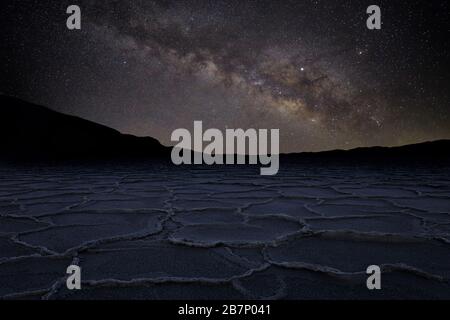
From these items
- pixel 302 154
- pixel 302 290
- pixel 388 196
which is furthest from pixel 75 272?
pixel 302 154

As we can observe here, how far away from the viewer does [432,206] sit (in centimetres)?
238

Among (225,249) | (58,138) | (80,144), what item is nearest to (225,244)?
(225,249)

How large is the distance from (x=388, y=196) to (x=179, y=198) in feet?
5.67

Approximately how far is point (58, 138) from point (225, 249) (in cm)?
1116

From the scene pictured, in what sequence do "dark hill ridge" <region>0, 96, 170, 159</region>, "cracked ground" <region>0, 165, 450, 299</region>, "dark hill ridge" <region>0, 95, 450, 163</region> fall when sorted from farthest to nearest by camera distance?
"dark hill ridge" <region>0, 96, 170, 159</region>, "dark hill ridge" <region>0, 95, 450, 163</region>, "cracked ground" <region>0, 165, 450, 299</region>

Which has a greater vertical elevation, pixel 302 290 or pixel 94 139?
pixel 94 139

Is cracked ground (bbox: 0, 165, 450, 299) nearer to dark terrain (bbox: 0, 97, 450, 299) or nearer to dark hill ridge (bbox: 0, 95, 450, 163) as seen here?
dark terrain (bbox: 0, 97, 450, 299)

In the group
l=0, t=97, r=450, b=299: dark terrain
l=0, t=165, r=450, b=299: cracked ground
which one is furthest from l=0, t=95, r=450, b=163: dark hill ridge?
l=0, t=165, r=450, b=299: cracked ground

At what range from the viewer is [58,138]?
1113 cm

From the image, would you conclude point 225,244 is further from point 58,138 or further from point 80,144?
point 58,138

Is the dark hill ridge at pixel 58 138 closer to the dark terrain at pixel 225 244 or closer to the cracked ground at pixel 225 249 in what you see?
the dark terrain at pixel 225 244

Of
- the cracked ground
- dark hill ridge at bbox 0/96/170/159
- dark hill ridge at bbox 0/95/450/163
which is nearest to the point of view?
the cracked ground

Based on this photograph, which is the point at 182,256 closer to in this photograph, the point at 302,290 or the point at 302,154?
the point at 302,290

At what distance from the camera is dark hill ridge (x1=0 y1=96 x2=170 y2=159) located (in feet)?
33.9
